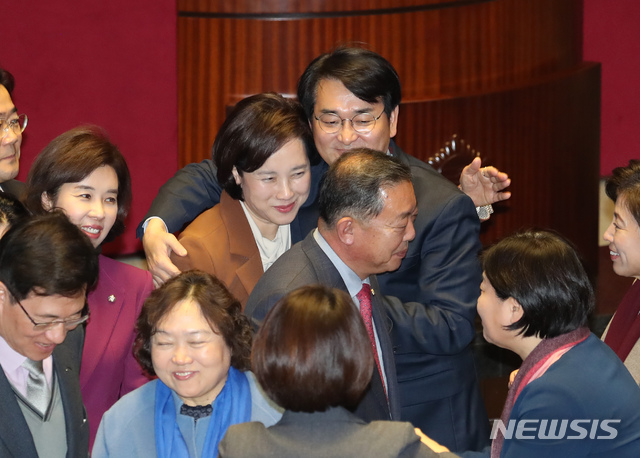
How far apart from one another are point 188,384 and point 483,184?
55.2 inches

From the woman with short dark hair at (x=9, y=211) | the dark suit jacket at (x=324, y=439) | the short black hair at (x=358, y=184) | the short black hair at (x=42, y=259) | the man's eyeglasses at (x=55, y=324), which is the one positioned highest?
the short black hair at (x=358, y=184)

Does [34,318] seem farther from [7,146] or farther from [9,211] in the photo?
[7,146]

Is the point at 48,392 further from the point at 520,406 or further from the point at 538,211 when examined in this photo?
the point at 538,211

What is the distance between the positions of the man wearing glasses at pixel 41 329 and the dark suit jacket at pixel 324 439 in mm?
714

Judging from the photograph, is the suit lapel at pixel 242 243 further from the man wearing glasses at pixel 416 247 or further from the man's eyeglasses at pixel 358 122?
the man's eyeglasses at pixel 358 122

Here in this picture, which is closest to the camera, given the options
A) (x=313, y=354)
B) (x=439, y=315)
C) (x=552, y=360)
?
(x=313, y=354)

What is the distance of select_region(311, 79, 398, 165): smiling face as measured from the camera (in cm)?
311

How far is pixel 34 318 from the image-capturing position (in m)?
2.45

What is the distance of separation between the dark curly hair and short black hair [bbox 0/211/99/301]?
21 cm

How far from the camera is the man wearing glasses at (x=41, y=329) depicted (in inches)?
95.7

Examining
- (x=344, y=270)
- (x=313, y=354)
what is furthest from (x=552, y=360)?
(x=313, y=354)

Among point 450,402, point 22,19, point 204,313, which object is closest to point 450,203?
point 450,402

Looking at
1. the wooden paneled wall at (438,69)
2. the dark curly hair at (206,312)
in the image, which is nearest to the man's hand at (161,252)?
the dark curly hair at (206,312)

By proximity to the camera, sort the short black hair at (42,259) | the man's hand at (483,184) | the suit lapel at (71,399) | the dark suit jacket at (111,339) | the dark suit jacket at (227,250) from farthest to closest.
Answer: the man's hand at (483,184) → the dark suit jacket at (227,250) → the dark suit jacket at (111,339) → the suit lapel at (71,399) → the short black hair at (42,259)
